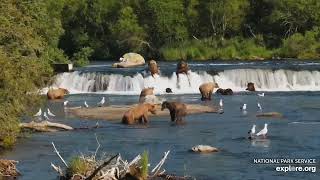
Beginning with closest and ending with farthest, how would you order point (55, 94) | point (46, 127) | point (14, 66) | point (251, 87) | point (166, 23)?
point (14, 66) → point (46, 127) → point (55, 94) → point (251, 87) → point (166, 23)

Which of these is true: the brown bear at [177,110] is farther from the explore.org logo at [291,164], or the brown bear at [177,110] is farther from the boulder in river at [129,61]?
the boulder in river at [129,61]

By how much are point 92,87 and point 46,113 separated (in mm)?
16270

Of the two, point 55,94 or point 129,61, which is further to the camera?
point 129,61

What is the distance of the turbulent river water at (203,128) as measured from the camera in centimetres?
2328

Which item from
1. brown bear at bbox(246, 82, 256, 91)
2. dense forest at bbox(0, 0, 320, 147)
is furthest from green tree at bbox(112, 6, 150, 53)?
brown bear at bbox(246, 82, 256, 91)

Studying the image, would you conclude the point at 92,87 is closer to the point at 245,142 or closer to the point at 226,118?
the point at 226,118

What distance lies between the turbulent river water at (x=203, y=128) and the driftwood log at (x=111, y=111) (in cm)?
79

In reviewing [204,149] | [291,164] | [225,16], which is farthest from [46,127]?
[225,16]

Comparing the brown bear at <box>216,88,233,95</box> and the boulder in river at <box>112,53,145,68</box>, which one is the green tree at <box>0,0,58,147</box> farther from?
the boulder in river at <box>112,53,145,68</box>

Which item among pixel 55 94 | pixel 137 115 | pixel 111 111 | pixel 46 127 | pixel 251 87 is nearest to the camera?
pixel 46 127

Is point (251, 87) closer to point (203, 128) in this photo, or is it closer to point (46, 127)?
point (203, 128)

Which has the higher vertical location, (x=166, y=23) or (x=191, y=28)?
(x=166, y=23)

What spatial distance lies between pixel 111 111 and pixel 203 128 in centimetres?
832

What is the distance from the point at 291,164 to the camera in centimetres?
2298
